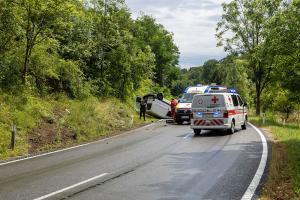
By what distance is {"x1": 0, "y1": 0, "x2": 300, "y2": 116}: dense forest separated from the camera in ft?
69.4

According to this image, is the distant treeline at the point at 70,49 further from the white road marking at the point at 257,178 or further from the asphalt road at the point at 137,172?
the white road marking at the point at 257,178

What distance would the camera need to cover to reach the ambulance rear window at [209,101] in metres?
21.8

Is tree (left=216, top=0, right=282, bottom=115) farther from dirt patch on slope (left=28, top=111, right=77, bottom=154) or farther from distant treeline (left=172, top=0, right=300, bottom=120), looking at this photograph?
dirt patch on slope (left=28, top=111, right=77, bottom=154)

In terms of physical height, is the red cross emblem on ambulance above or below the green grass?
above

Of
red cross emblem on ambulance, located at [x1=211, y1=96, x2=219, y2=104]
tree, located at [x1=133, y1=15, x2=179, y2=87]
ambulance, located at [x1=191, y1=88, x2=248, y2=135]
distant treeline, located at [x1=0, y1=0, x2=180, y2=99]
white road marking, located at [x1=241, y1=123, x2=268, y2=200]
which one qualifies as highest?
tree, located at [x1=133, y1=15, x2=179, y2=87]

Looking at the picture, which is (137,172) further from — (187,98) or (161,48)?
(161,48)

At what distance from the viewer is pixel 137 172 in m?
11.2

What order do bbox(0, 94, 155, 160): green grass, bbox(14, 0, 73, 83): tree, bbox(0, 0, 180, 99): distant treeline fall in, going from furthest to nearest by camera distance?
bbox(0, 0, 180, 99): distant treeline < bbox(14, 0, 73, 83): tree < bbox(0, 94, 155, 160): green grass

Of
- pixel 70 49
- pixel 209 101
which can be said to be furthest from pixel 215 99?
pixel 70 49

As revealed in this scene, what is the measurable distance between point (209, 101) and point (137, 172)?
11.4m

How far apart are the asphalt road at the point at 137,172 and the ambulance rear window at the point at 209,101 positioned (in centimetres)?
435

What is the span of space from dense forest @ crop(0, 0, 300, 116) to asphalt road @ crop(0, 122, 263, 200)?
22.2 ft

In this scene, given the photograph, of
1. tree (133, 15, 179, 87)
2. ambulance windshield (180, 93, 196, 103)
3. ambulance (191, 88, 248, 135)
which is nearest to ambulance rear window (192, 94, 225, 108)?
ambulance (191, 88, 248, 135)

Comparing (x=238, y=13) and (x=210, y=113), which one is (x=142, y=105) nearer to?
(x=210, y=113)
